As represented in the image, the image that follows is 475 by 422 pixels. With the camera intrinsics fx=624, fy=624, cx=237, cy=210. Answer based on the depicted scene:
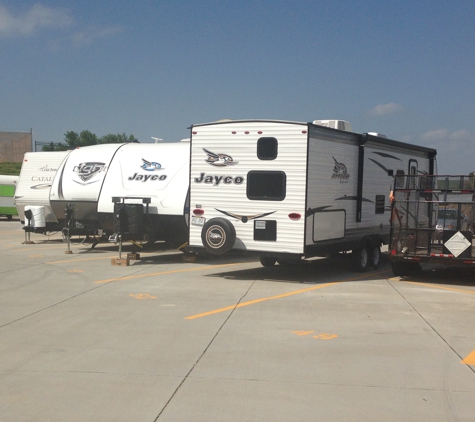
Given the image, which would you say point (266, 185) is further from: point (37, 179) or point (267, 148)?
Answer: point (37, 179)

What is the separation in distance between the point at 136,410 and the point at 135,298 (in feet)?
19.2

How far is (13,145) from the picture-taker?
84.8 metres

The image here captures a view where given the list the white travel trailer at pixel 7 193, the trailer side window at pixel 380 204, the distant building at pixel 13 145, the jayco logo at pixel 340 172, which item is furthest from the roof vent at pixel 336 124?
the distant building at pixel 13 145

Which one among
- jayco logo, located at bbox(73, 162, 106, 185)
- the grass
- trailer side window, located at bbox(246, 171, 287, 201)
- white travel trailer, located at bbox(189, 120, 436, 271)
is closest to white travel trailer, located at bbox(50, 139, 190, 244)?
jayco logo, located at bbox(73, 162, 106, 185)

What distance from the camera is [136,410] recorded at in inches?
217

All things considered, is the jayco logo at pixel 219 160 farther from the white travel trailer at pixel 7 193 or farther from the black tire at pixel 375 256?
the white travel trailer at pixel 7 193

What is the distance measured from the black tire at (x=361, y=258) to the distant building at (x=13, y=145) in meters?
76.2

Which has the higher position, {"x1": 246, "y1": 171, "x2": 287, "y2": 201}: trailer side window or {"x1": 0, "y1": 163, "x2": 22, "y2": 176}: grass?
{"x1": 0, "y1": 163, "x2": 22, "y2": 176}: grass

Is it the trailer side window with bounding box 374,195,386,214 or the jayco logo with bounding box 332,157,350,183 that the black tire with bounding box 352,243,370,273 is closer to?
the trailer side window with bounding box 374,195,386,214

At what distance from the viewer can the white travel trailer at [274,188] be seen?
42.7ft

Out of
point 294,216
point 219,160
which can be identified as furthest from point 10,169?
point 294,216

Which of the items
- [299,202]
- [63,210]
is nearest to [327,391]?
[299,202]

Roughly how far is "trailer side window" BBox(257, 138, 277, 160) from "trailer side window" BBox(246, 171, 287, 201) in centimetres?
35

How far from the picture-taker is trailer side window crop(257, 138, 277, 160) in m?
13.3
